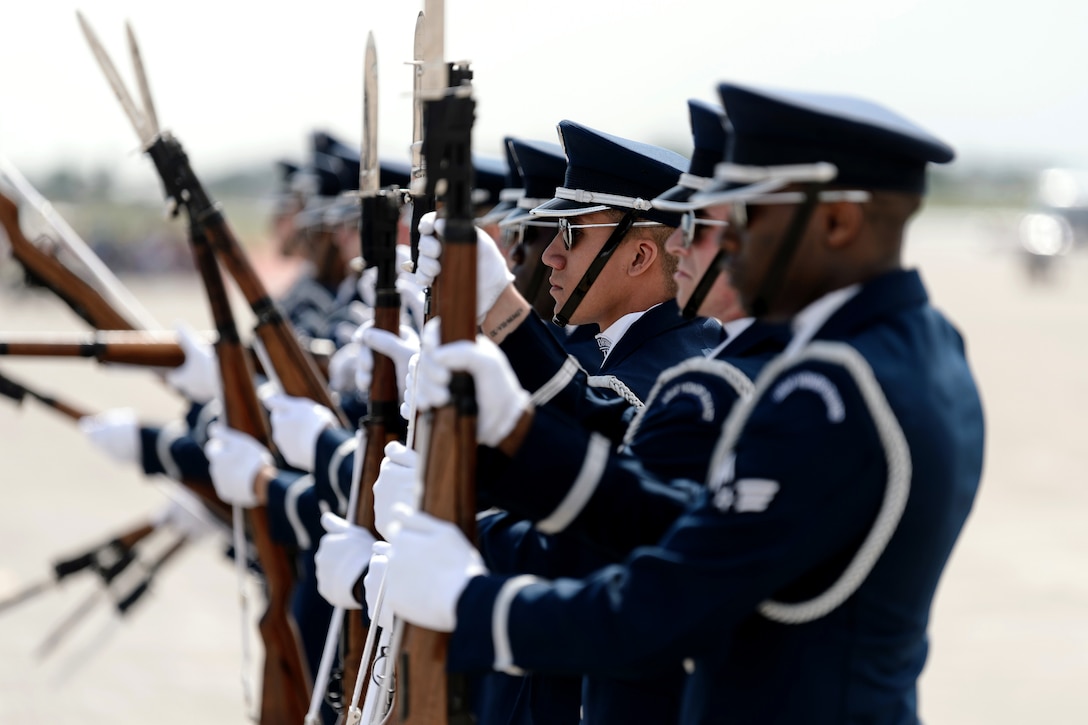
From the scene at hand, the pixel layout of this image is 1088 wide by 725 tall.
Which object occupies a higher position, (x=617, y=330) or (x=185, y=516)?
(x=617, y=330)

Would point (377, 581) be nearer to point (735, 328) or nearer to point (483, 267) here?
point (483, 267)

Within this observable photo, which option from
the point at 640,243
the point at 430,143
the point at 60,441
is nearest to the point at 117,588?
the point at 640,243

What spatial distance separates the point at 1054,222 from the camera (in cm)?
5047

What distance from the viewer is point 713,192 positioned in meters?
2.26

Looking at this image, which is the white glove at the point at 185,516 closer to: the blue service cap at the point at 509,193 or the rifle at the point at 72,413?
the rifle at the point at 72,413

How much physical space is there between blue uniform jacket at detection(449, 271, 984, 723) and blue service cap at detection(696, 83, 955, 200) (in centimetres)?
17

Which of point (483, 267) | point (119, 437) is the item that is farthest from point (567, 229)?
point (119, 437)

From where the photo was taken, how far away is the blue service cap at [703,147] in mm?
2684

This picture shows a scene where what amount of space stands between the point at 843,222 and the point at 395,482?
3.61ft

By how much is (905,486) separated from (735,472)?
0.23 metres

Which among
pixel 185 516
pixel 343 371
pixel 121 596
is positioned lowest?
pixel 121 596

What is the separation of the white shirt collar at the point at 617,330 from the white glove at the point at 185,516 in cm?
350

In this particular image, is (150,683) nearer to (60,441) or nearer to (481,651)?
(481,651)

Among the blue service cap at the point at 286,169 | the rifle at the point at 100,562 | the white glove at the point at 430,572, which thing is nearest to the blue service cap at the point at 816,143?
the white glove at the point at 430,572
